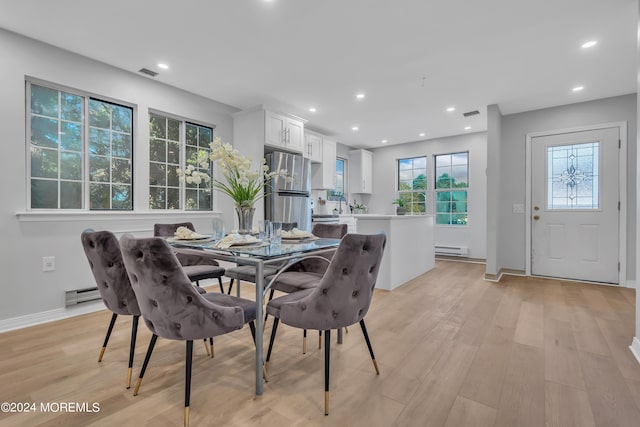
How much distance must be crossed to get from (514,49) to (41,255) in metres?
4.86

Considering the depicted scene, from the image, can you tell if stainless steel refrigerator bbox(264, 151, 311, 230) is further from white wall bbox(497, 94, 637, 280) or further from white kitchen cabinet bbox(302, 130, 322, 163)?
white wall bbox(497, 94, 637, 280)

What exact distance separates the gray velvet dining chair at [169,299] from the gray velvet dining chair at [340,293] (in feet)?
1.29

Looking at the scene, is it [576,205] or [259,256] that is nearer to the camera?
[259,256]

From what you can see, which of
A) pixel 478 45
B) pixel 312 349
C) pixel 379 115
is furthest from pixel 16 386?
pixel 379 115

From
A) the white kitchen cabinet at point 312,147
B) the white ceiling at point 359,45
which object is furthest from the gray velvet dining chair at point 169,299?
the white kitchen cabinet at point 312,147

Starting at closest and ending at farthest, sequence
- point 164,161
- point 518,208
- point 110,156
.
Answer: point 110,156
point 164,161
point 518,208

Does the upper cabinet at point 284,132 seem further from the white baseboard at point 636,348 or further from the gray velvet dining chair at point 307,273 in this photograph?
the white baseboard at point 636,348

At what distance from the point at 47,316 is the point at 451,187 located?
652cm

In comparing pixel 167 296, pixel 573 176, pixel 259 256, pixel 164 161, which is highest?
pixel 164 161

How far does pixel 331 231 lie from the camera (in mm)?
2746

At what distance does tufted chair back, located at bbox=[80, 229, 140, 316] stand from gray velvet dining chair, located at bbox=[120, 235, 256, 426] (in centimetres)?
37

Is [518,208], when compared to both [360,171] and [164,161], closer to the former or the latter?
[360,171]

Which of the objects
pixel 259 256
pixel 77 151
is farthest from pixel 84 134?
pixel 259 256

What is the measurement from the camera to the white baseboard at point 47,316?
8.42 ft
